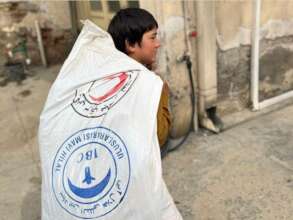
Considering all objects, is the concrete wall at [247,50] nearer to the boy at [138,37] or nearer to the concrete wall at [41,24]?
the boy at [138,37]

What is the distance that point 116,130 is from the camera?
1.26 meters

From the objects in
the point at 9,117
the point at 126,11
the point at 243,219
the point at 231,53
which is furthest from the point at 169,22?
the point at 9,117

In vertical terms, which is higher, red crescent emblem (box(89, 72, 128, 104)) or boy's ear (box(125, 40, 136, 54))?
boy's ear (box(125, 40, 136, 54))

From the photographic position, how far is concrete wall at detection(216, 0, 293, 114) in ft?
10.1

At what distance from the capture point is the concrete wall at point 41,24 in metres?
5.35

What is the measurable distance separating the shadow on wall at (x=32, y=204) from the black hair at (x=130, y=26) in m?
1.36

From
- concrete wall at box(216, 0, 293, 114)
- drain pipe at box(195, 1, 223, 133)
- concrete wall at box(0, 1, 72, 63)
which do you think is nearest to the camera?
drain pipe at box(195, 1, 223, 133)

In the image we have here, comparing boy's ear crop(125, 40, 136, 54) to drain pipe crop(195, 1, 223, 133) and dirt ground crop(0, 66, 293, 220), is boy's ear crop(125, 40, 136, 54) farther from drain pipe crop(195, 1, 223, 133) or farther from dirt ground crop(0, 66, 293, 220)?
drain pipe crop(195, 1, 223, 133)

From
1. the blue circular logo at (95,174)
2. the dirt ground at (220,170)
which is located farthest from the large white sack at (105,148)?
the dirt ground at (220,170)

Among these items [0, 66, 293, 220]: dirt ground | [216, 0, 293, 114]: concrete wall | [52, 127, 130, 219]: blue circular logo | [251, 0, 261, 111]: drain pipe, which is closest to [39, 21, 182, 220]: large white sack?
[52, 127, 130, 219]: blue circular logo

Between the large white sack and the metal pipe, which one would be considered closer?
the large white sack

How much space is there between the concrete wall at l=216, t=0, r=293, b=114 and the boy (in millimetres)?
1592

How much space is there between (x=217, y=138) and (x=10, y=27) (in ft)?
12.5

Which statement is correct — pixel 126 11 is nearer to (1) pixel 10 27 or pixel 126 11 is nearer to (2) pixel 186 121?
(2) pixel 186 121
